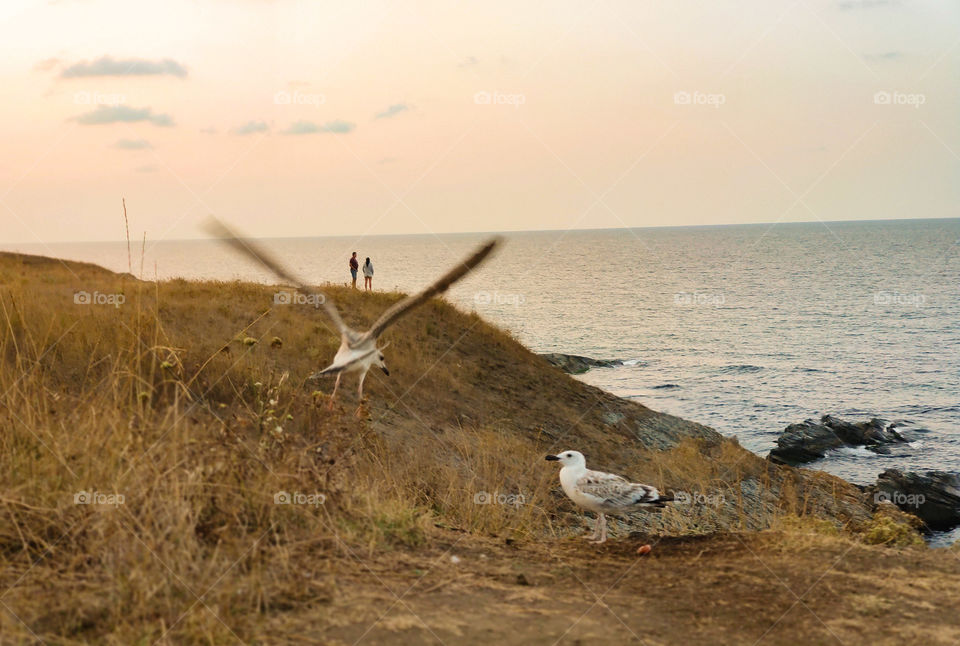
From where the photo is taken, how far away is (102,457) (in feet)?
18.2

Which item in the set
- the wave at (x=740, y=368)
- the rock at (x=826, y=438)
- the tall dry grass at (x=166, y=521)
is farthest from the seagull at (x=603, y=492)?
the wave at (x=740, y=368)

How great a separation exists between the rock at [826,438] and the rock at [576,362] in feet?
52.5

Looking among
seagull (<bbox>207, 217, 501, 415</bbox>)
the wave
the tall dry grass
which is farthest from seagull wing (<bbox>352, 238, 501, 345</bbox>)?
Answer: the wave

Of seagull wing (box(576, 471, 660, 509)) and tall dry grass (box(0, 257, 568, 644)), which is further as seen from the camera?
seagull wing (box(576, 471, 660, 509))

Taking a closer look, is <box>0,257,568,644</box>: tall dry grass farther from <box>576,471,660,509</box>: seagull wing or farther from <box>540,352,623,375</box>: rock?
<box>540,352,623,375</box>: rock

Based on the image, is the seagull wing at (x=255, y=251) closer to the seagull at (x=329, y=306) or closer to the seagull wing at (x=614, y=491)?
the seagull at (x=329, y=306)

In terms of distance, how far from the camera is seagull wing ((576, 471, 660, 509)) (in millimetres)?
8492

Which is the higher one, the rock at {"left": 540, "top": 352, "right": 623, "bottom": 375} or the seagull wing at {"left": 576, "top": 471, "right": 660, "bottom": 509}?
the seagull wing at {"left": 576, "top": 471, "right": 660, "bottom": 509}

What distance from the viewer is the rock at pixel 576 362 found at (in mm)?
49475

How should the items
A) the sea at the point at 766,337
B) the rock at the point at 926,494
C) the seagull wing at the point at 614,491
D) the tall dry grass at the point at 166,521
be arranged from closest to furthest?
the tall dry grass at the point at 166,521
the seagull wing at the point at 614,491
the rock at the point at 926,494
the sea at the point at 766,337

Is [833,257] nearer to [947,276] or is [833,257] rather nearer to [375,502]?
[947,276]

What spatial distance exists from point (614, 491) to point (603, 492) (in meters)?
0.12

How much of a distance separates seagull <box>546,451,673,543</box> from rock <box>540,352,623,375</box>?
39053 mm

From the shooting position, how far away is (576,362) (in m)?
51.8
